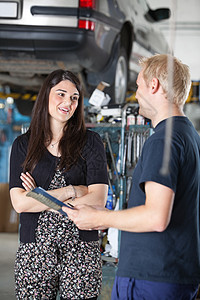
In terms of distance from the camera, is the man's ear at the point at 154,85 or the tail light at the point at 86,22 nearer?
the man's ear at the point at 154,85

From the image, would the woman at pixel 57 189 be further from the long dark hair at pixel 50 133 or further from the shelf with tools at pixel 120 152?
the shelf with tools at pixel 120 152

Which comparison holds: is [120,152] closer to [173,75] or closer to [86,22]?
[86,22]

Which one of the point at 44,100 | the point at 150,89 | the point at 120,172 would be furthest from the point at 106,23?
the point at 150,89

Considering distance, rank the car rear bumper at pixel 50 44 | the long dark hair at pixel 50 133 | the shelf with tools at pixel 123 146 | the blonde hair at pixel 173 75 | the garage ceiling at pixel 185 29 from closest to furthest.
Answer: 1. the garage ceiling at pixel 185 29
2. the blonde hair at pixel 173 75
3. the long dark hair at pixel 50 133
4. the shelf with tools at pixel 123 146
5. the car rear bumper at pixel 50 44

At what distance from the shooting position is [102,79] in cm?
440

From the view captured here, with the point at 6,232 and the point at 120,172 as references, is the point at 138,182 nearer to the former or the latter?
the point at 120,172

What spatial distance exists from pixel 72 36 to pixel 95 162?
7.21ft

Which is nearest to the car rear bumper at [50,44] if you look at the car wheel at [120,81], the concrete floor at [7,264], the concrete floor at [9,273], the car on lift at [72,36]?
the car on lift at [72,36]

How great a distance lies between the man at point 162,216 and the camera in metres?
1.05

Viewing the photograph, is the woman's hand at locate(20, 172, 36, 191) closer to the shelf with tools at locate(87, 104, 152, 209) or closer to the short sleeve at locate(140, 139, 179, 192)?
the short sleeve at locate(140, 139, 179, 192)

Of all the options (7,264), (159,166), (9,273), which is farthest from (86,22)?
(159,166)

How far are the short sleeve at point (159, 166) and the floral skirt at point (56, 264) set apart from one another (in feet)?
2.21

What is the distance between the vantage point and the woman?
1641 mm

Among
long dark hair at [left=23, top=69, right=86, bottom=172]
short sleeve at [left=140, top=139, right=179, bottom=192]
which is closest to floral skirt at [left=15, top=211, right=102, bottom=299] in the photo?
long dark hair at [left=23, top=69, right=86, bottom=172]
